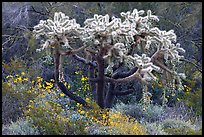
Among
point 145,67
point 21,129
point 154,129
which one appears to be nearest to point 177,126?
point 154,129

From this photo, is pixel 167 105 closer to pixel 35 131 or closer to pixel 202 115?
pixel 202 115

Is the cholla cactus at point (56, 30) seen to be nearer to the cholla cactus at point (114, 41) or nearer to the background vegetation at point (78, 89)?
the cholla cactus at point (114, 41)

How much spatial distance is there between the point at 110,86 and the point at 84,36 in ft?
4.73

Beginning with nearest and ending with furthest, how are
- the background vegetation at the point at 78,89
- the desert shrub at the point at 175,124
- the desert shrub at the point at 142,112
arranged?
the background vegetation at the point at 78,89 < the desert shrub at the point at 175,124 < the desert shrub at the point at 142,112

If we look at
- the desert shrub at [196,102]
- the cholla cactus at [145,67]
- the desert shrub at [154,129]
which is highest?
the cholla cactus at [145,67]

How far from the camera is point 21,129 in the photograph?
18.6ft

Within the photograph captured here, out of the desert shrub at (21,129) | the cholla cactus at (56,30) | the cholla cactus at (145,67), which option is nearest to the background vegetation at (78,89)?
the desert shrub at (21,129)

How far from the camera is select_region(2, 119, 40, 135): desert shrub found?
557 cm

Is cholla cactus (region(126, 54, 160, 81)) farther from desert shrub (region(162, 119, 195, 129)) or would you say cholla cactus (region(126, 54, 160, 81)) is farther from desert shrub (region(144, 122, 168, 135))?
desert shrub (region(162, 119, 195, 129))

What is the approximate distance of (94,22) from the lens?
5.86 metres

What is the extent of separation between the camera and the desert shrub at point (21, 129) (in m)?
5.57

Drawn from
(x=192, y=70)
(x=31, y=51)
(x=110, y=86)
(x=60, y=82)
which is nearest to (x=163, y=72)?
(x=110, y=86)

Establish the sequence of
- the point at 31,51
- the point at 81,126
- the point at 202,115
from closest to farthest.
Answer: the point at 81,126 < the point at 202,115 < the point at 31,51

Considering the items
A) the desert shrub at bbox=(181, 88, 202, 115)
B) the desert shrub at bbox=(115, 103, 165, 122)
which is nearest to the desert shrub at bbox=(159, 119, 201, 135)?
the desert shrub at bbox=(115, 103, 165, 122)
